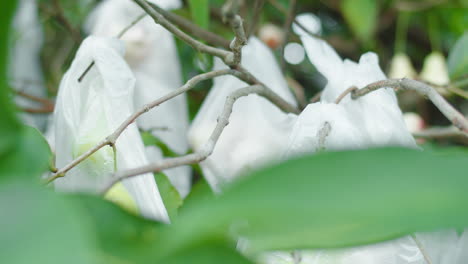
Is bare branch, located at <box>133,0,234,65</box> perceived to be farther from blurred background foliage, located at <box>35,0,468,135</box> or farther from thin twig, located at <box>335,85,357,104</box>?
blurred background foliage, located at <box>35,0,468,135</box>

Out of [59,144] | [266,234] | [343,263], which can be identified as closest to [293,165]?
[266,234]

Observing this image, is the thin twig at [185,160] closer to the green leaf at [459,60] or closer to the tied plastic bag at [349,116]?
the tied plastic bag at [349,116]

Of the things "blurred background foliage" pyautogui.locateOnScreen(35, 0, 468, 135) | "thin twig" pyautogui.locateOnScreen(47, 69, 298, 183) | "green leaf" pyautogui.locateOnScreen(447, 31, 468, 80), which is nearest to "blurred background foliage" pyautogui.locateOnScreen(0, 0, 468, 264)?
"thin twig" pyautogui.locateOnScreen(47, 69, 298, 183)

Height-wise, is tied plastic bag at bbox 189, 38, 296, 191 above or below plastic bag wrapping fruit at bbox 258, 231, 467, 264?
below

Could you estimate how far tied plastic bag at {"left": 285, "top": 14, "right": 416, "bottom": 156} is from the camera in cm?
39

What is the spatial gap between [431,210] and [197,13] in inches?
16.4

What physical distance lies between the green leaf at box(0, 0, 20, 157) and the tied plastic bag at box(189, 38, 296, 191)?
319 mm

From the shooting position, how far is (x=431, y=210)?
17 centimetres

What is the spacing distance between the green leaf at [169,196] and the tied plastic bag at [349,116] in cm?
10

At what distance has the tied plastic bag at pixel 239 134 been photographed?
53cm

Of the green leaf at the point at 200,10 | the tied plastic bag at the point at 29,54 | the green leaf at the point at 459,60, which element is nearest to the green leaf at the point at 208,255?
the green leaf at the point at 200,10

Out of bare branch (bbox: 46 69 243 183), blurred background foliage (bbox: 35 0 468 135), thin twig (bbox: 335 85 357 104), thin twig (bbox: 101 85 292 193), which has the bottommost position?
blurred background foliage (bbox: 35 0 468 135)

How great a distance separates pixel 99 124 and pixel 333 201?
0.30 meters

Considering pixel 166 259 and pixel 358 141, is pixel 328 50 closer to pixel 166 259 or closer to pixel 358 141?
pixel 358 141
